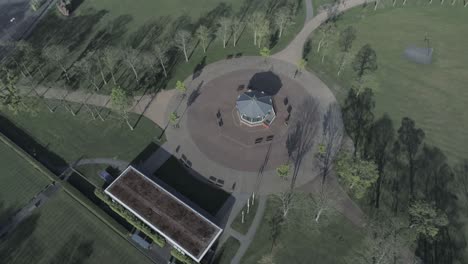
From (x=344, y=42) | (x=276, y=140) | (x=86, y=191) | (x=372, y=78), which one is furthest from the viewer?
(x=344, y=42)

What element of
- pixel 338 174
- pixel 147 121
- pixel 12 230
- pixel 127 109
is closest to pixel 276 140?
pixel 338 174

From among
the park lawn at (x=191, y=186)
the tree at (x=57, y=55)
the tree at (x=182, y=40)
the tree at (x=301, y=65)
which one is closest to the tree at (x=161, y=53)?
the tree at (x=182, y=40)

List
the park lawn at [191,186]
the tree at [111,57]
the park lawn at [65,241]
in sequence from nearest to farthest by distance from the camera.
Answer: the park lawn at [65,241]
the park lawn at [191,186]
the tree at [111,57]

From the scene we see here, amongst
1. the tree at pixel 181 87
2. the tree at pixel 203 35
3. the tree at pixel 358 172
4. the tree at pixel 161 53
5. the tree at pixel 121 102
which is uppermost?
the tree at pixel 203 35

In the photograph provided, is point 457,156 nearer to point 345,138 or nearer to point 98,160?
point 345,138

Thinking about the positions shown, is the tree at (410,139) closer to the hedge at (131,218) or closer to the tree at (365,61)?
the tree at (365,61)

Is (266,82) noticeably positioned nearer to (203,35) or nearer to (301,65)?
(301,65)

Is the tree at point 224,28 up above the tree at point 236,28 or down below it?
below
